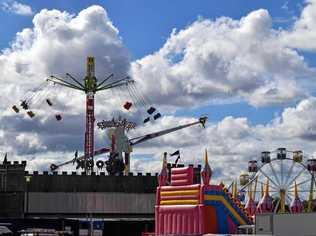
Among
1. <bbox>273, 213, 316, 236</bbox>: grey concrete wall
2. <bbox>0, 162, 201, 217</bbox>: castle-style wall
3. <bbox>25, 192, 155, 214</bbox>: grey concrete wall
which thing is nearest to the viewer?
<bbox>273, 213, 316, 236</bbox>: grey concrete wall

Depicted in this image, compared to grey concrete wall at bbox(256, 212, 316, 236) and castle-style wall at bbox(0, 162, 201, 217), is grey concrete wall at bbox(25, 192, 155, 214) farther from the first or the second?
grey concrete wall at bbox(256, 212, 316, 236)

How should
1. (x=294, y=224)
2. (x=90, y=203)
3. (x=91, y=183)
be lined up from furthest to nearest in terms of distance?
1. (x=91, y=183)
2. (x=90, y=203)
3. (x=294, y=224)

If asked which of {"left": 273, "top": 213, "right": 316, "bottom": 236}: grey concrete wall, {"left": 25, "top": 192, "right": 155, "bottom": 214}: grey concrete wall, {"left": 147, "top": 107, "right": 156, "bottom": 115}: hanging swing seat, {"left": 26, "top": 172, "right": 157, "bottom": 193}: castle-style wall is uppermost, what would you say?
{"left": 147, "top": 107, "right": 156, "bottom": 115}: hanging swing seat

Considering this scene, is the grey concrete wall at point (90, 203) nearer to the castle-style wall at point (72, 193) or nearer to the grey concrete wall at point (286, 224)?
the castle-style wall at point (72, 193)

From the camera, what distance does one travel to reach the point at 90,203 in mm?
109000

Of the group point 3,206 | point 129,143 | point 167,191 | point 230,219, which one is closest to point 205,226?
point 230,219

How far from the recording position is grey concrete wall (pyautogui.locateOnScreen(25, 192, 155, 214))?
108 m

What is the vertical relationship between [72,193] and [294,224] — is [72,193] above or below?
above

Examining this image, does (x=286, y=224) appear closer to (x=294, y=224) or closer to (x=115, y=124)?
(x=294, y=224)

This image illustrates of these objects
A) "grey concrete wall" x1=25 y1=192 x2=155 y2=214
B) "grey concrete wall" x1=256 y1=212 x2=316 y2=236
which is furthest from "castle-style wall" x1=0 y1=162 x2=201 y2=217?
"grey concrete wall" x1=256 y1=212 x2=316 y2=236

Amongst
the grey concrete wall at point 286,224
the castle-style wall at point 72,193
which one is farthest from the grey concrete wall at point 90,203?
the grey concrete wall at point 286,224

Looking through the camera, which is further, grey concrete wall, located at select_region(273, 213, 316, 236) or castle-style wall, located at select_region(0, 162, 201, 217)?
castle-style wall, located at select_region(0, 162, 201, 217)

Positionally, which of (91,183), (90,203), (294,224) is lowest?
(294,224)

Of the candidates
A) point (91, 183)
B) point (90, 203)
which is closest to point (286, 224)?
point (90, 203)
